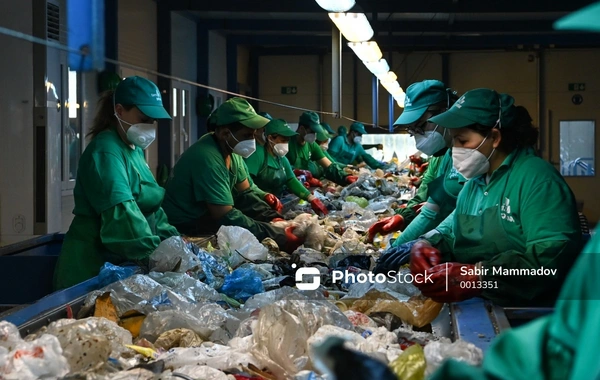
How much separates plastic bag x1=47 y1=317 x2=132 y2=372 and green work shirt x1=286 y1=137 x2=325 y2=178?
26.7ft

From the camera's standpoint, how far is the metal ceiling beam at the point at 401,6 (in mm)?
10766

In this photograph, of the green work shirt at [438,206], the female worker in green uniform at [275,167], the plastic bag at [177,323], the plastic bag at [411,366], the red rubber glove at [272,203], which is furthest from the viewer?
the female worker in green uniform at [275,167]

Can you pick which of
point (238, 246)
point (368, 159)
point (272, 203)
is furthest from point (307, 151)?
point (238, 246)

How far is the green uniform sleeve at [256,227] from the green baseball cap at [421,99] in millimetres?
1036

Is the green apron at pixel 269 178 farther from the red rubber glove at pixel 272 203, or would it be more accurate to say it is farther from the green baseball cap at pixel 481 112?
the green baseball cap at pixel 481 112

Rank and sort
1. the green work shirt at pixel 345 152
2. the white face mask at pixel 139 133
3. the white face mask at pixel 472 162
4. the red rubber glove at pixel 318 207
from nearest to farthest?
the white face mask at pixel 472 162, the white face mask at pixel 139 133, the red rubber glove at pixel 318 207, the green work shirt at pixel 345 152

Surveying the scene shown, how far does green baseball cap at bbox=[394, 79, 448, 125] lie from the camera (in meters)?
4.45

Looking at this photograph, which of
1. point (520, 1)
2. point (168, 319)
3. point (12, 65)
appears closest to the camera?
point (168, 319)

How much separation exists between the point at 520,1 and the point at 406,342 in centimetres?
974

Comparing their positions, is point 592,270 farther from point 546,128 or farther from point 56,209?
point 546,128

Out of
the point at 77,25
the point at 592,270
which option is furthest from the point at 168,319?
the point at 592,270

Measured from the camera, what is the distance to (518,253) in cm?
285

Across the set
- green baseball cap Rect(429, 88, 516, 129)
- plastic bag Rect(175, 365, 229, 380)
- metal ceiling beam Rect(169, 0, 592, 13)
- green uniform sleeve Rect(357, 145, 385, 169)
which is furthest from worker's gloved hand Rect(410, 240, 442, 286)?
green uniform sleeve Rect(357, 145, 385, 169)

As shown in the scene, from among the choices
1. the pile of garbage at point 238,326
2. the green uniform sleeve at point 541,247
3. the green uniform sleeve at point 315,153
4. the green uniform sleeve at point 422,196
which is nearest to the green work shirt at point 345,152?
A: the green uniform sleeve at point 315,153
